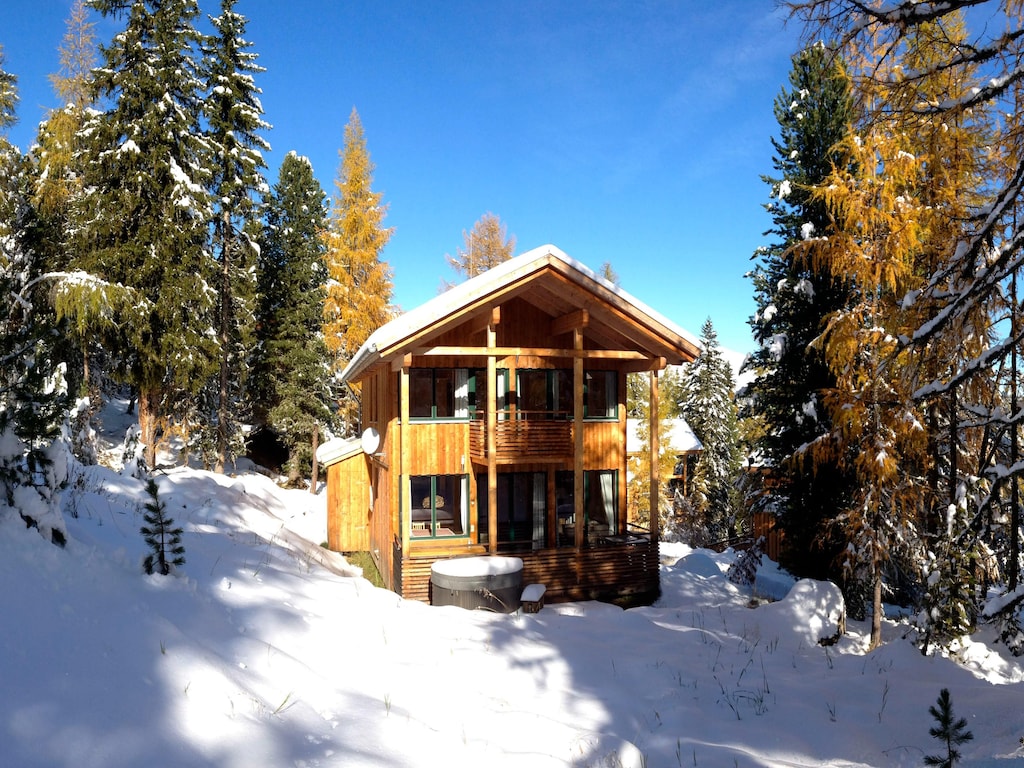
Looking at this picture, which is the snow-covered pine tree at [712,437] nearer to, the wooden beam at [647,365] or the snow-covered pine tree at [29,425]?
the wooden beam at [647,365]

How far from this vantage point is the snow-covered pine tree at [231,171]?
25.2 meters

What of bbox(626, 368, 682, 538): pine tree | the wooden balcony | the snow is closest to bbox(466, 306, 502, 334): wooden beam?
the wooden balcony

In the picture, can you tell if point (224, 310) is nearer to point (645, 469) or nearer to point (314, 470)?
point (314, 470)

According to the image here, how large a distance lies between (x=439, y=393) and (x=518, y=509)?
3653 millimetres

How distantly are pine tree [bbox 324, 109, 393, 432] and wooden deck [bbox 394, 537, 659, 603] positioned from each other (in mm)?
17993

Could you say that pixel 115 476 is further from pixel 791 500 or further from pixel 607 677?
pixel 791 500

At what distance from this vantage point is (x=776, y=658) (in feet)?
26.6

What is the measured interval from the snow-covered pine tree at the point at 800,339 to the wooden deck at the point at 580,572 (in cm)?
430

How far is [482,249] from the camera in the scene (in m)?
38.4

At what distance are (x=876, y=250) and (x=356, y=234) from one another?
23.8m

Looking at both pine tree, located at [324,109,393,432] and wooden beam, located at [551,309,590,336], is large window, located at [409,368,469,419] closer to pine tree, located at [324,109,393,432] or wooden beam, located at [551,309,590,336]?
wooden beam, located at [551,309,590,336]

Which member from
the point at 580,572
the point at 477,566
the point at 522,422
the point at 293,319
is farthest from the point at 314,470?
the point at 477,566

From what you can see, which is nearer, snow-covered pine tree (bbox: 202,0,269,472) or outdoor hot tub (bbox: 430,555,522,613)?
outdoor hot tub (bbox: 430,555,522,613)

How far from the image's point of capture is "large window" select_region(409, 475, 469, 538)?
14.7m
